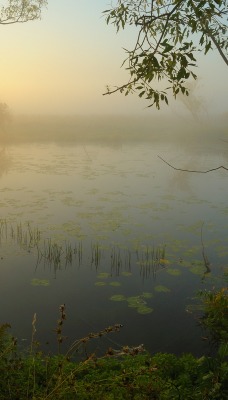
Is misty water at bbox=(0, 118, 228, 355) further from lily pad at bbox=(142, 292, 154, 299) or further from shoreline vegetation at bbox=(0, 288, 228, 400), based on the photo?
shoreline vegetation at bbox=(0, 288, 228, 400)

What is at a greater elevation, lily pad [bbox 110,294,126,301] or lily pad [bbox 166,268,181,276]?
lily pad [bbox 166,268,181,276]

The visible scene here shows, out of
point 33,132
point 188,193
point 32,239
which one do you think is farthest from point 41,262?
point 33,132

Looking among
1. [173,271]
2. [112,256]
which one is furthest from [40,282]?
[173,271]

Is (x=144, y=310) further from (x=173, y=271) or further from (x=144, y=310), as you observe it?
(x=173, y=271)

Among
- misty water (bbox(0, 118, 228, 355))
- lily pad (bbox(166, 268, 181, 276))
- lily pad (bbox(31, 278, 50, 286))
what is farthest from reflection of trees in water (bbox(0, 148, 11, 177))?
lily pad (bbox(166, 268, 181, 276))

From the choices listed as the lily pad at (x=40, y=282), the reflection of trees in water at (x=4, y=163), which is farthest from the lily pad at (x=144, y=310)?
the reflection of trees in water at (x=4, y=163)

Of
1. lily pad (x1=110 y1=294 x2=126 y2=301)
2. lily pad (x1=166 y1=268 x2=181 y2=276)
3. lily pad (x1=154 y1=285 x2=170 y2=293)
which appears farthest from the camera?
lily pad (x1=166 y1=268 x2=181 y2=276)

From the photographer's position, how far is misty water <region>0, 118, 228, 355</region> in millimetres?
8125

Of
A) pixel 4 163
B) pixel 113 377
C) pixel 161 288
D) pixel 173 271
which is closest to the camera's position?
pixel 113 377

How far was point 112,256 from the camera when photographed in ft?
37.3

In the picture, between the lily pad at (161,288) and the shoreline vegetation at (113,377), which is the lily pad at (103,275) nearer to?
the lily pad at (161,288)

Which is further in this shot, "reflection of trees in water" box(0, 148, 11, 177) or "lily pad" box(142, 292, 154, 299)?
"reflection of trees in water" box(0, 148, 11, 177)

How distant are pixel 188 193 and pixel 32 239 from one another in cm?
1157

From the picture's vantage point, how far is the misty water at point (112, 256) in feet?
26.7
